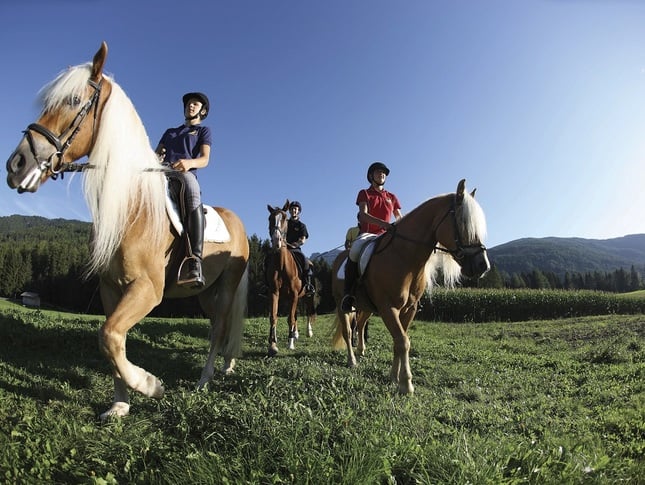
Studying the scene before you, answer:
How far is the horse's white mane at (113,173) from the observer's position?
11.8 feet

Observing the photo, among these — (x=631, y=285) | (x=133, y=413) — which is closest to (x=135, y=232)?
(x=133, y=413)

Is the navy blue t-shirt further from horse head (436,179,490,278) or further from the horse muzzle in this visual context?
horse head (436,179,490,278)

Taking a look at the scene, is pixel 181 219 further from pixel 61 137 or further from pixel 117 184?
pixel 61 137

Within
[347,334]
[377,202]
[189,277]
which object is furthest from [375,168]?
[189,277]

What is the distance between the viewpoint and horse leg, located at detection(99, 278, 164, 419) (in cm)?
340

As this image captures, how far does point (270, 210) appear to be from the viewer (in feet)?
35.7

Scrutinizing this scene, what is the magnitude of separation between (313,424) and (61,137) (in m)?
3.17

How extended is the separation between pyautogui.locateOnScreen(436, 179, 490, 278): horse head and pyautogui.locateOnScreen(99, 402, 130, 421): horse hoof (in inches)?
166

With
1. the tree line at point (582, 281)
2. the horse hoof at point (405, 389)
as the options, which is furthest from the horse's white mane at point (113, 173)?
the tree line at point (582, 281)

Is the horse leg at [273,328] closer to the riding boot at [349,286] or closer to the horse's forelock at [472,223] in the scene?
the riding boot at [349,286]

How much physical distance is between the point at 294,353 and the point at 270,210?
410 cm

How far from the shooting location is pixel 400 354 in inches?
210

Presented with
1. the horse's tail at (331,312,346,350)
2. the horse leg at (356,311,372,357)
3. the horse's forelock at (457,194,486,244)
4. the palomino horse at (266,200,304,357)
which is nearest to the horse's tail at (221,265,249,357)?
the horse's tail at (331,312,346,350)

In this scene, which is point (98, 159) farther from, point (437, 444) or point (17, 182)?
point (437, 444)
